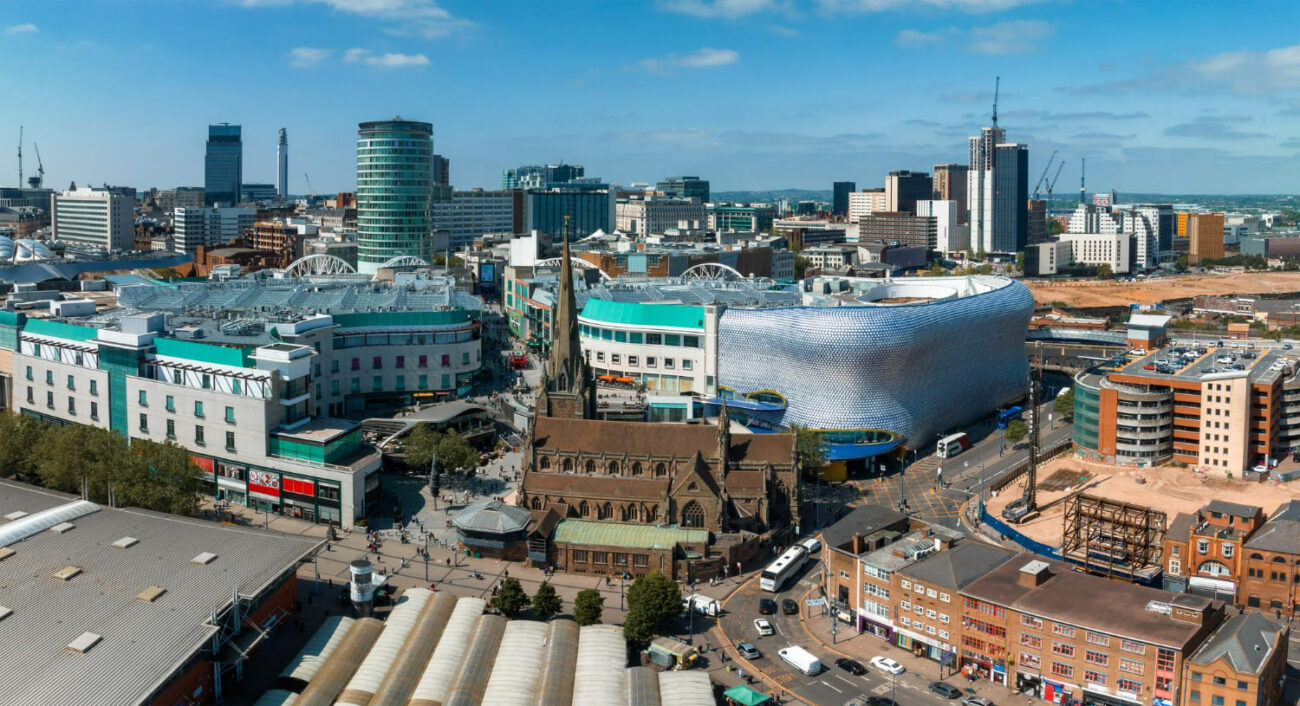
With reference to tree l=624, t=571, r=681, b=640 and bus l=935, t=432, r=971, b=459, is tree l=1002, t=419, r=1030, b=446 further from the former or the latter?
tree l=624, t=571, r=681, b=640

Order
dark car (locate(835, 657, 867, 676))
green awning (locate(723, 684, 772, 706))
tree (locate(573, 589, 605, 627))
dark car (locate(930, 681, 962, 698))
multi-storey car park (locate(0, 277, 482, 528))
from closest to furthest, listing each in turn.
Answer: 1. green awning (locate(723, 684, 772, 706))
2. dark car (locate(930, 681, 962, 698))
3. dark car (locate(835, 657, 867, 676))
4. tree (locate(573, 589, 605, 627))
5. multi-storey car park (locate(0, 277, 482, 528))

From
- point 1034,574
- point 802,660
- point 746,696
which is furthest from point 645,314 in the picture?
point 746,696

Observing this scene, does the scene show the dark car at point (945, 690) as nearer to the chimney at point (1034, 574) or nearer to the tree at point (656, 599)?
the chimney at point (1034, 574)

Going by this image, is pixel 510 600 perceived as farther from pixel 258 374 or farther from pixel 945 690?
pixel 258 374

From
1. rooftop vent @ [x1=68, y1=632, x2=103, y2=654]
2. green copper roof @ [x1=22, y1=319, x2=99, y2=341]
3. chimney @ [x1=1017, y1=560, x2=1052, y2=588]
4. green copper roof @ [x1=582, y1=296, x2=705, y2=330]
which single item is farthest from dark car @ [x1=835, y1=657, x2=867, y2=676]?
green copper roof @ [x1=22, y1=319, x2=99, y2=341]

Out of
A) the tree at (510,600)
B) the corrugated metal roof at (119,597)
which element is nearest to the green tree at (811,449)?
the tree at (510,600)

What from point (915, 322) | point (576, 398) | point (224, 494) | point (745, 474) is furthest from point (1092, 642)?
point (224, 494)
